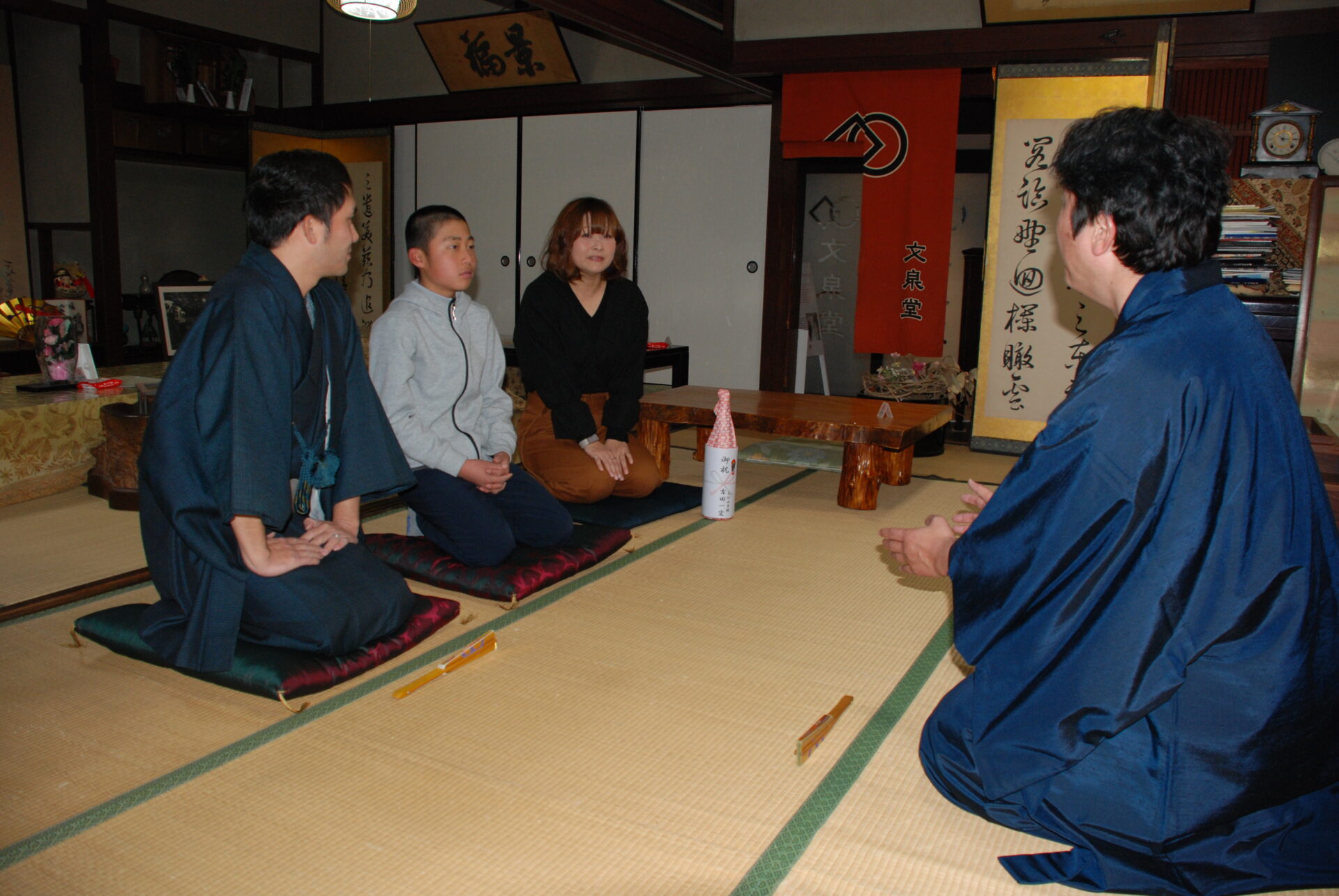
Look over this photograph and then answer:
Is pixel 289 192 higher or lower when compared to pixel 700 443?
higher

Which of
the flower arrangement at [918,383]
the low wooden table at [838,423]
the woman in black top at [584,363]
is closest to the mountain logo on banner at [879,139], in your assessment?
the flower arrangement at [918,383]

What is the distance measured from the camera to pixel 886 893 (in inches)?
56.9

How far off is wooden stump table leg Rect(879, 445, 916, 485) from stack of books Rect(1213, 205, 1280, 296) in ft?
5.06

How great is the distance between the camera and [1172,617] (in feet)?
4.43

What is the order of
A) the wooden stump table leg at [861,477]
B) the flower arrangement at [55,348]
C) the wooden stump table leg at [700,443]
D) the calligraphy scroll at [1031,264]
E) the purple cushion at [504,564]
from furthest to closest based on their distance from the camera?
the calligraphy scroll at [1031,264], the wooden stump table leg at [700,443], the flower arrangement at [55,348], the wooden stump table leg at [861,477], the purple cushion at [504,564]

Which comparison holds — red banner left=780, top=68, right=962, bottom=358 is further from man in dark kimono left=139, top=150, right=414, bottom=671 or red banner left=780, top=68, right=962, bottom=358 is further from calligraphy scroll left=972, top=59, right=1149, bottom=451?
man in dark kimono left=139, top=150, right=414, bottom=671

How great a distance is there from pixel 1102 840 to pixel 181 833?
4.78 ft

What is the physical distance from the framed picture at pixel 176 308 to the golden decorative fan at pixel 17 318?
4.79ft

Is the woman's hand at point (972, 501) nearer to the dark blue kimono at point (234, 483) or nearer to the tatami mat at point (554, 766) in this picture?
the tatami mat at point (554, 766)

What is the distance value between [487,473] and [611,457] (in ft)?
2.27

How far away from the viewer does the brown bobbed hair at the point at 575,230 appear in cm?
339

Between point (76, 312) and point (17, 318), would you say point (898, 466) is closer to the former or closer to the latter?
point (76, 312)

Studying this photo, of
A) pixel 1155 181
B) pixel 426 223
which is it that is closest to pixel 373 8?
pixel 426 223

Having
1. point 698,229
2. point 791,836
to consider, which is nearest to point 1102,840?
point 791,836
